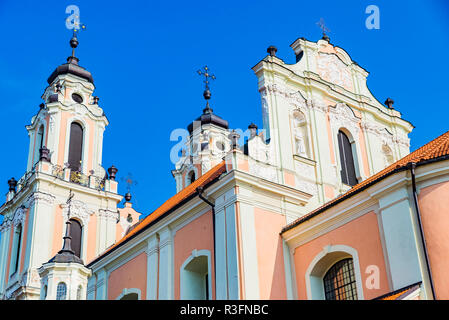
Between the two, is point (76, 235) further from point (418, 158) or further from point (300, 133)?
point (418, 158)

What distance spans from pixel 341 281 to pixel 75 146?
684 inches

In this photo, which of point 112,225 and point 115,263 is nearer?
point 115,263

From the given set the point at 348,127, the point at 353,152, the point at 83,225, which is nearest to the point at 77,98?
the point at 83,225

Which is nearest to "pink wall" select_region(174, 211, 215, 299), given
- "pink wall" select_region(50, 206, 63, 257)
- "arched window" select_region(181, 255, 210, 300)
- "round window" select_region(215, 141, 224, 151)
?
"arched window" select_region(181, 255, 210, 300)

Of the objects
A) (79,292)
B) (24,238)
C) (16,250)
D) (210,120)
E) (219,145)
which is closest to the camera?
(79,292)

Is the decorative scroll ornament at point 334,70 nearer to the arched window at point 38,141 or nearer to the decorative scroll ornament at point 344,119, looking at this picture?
the decorative scroll ornament at point 344,119

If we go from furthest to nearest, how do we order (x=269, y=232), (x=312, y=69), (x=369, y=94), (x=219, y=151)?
1. (x=219, y=151)
2. (x=369, y=94)
3. (x=312, y=69)
4. (x=269, y=232)

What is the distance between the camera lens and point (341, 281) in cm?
1376

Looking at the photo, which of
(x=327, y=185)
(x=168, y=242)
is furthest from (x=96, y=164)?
(x=327, y=185)

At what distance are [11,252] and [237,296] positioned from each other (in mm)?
15356

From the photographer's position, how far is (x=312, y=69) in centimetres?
1878

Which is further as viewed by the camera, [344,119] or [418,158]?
[344,119]
